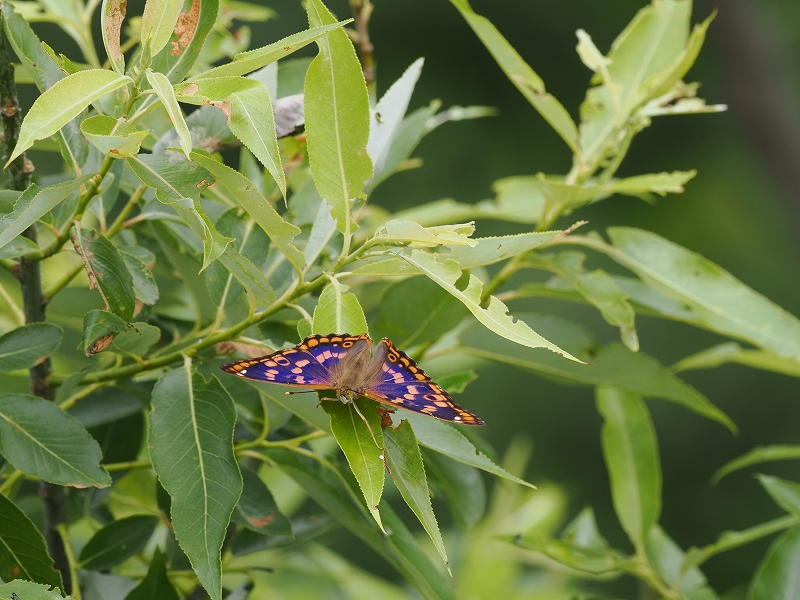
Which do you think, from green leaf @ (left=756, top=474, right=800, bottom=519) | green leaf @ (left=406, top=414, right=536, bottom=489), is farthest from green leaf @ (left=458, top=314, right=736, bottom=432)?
green leaf @ (left=406, top=414, right=536, bottom=489)

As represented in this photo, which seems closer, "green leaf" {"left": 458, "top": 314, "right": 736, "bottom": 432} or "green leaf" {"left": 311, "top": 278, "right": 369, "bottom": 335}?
"green leaf" {"left": 311, "top": 278, "right": 369, "bottom": 335}

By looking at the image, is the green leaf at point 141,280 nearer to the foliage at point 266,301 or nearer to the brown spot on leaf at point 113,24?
the foliage at point 266,301

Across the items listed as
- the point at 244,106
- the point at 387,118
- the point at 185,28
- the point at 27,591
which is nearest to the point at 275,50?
the point at 244,106

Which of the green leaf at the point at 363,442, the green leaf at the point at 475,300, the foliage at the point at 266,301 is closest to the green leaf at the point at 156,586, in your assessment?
the foliage at the point at 266,301

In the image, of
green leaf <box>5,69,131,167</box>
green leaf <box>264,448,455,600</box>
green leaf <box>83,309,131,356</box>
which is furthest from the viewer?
green leaf <box>264,448,455,600</box>

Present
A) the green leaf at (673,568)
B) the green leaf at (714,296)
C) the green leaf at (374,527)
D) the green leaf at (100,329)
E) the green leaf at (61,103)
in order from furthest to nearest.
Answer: the green leaf at (673,568), the green leaf at (714,296), the green leaf at (374,527), the green leaf at (100,329), the green leaf at (61,103)

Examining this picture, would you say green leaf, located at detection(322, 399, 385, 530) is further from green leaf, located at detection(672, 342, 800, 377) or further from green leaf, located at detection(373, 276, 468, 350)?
green leaf, located at detection(672, 342, 800, 377)
